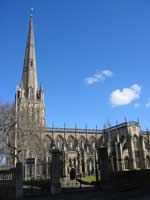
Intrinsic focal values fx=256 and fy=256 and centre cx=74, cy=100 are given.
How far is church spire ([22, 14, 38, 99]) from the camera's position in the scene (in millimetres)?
77125

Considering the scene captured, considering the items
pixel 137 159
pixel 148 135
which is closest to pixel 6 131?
pixel 137 159

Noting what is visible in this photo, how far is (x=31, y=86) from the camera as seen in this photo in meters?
77.6

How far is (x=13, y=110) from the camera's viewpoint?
34344 millimetres

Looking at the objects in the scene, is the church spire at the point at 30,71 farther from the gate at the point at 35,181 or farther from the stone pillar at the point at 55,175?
the stone pillar at the point at 55,175

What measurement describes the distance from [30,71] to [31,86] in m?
4.93

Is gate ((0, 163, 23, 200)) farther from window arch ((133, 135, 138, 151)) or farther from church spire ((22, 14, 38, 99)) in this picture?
church spire ((22, 14, 38, 99))

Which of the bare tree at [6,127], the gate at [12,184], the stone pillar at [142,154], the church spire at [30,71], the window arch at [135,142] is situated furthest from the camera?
the church spire at [30,71]

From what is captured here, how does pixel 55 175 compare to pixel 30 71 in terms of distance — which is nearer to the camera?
→ pixel 55 175

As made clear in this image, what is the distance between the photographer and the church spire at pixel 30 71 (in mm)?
77125

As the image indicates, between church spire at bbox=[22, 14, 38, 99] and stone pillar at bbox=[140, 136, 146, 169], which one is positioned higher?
church spire at bbox=[22, 14, 38, 99]

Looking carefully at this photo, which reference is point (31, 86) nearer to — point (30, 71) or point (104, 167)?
point (30, 71)

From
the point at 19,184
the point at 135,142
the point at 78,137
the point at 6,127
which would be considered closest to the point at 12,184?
the point at 19,184

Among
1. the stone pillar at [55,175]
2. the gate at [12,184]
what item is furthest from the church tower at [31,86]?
the stone pillar at [55,175]

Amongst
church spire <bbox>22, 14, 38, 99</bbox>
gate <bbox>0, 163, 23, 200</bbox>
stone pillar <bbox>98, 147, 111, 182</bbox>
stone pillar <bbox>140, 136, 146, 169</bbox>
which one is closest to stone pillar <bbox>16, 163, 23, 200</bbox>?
gate <bbox>0, 163, 23, 200</bbox>
